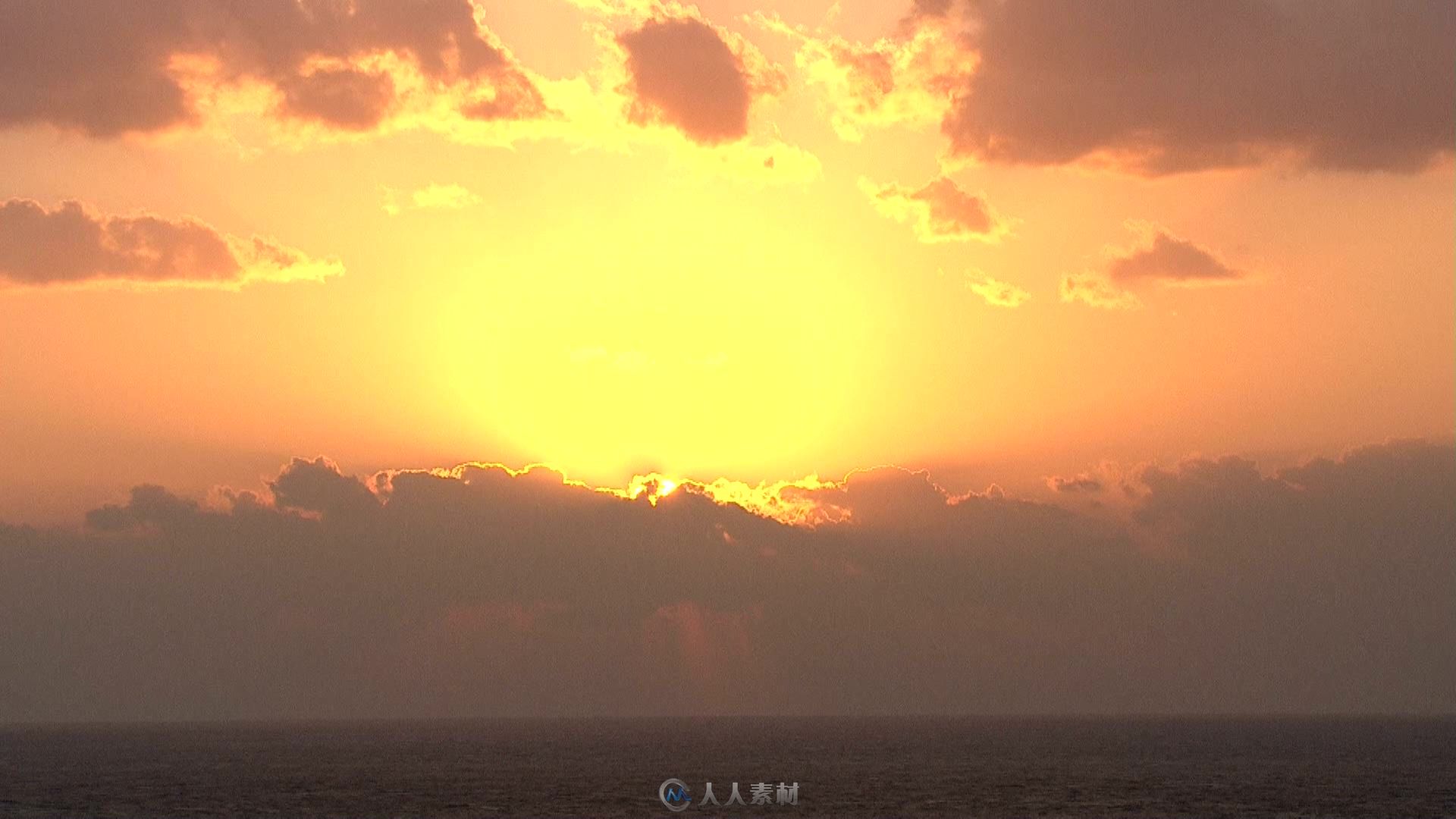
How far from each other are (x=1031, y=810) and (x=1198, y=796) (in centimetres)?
2870

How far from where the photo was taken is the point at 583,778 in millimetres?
184250

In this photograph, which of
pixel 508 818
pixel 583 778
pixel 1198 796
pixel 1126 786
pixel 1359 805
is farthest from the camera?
pixel 583 778

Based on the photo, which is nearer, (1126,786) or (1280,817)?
(1280,817)

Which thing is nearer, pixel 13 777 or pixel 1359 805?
pixel 1359 805

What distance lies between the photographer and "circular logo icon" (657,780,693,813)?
139125 mm

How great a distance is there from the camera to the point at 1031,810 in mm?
132375

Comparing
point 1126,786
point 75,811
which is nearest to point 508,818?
point 75,811

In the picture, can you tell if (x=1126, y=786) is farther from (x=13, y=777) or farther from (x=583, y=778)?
(x=13, y=777)

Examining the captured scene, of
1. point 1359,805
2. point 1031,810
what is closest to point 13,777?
point 1031,810

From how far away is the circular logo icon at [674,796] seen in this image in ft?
456

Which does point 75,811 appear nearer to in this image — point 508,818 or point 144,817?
point 144,817

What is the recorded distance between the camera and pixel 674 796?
146m

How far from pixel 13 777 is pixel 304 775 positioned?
34.8 meters

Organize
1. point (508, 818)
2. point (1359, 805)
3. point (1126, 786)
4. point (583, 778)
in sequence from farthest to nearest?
point (583, 778) → point (1126, 786) → point (1359, 805) → point (508, 818)
